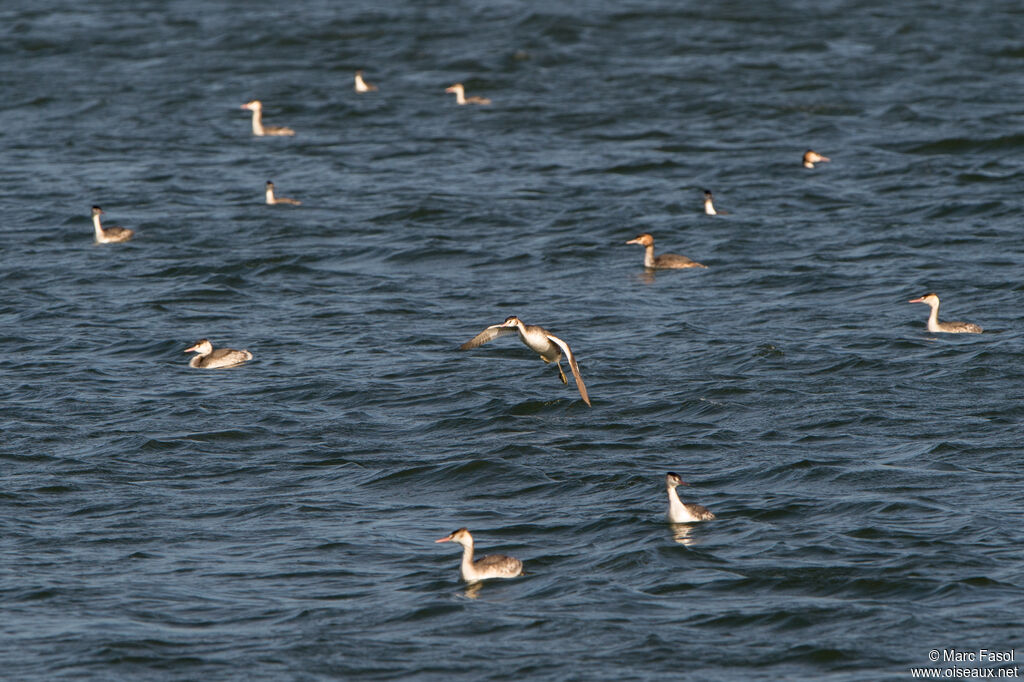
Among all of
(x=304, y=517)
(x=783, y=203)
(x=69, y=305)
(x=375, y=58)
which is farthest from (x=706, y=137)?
(x=304, y=517)

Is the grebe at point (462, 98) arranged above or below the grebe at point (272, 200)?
below

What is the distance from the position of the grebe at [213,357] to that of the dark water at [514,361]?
0.71ft

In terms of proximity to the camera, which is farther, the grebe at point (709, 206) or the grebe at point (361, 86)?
the grebe at point (361, 86)

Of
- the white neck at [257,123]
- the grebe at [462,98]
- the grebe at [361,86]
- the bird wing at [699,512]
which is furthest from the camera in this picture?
the grebe at [361,86]

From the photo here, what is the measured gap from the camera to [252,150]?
35.6 meters

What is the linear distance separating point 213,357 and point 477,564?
8.67 meters

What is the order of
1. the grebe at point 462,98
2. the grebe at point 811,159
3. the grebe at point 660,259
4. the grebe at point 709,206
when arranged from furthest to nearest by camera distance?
the grebe at point 462,98, the grebe at point 811,159, the grebe at point 709,206, the grebe at point 660,259

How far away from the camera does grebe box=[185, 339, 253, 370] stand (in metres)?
21.3

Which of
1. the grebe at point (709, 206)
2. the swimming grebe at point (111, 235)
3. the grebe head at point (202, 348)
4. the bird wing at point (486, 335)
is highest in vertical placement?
the bird wing at point (486, 335)

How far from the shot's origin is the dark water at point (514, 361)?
13477 millimetres

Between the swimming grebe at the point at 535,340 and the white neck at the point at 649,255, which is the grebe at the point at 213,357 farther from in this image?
the white neck at the point at 649,255

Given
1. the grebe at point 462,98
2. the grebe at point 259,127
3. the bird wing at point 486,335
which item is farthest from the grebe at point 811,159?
the bird wing at point 486,335

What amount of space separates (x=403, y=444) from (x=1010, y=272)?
11934 mm

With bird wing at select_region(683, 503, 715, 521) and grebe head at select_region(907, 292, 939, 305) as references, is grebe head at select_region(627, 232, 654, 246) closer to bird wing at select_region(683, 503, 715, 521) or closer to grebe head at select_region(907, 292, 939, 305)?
grebe head at select_region(907, 292, 939, 305)
